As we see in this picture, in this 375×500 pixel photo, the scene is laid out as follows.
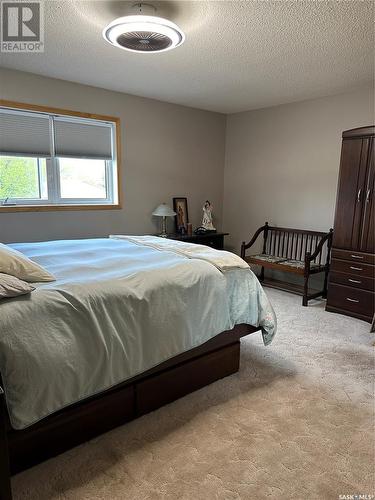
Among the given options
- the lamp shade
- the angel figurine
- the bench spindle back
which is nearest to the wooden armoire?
the bench spindle back

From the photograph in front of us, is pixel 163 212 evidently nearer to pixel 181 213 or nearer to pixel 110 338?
pixel 181 213

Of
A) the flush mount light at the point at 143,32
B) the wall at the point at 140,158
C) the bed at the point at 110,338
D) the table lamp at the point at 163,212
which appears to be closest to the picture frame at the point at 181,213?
the wall at the point at 140,158

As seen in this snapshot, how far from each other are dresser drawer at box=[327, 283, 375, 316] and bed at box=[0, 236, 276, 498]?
1.55 meters

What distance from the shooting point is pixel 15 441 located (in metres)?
1.46

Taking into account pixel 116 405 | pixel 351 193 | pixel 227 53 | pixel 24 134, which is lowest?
pixel 116 405

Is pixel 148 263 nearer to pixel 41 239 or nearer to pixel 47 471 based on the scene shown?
pixel 47 471

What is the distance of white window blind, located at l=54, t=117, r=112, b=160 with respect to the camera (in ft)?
12.3

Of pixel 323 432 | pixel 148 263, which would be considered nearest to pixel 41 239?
pixel 148 263

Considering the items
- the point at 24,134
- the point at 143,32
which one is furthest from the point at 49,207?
the point at 143,32

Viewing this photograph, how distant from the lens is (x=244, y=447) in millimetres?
1739

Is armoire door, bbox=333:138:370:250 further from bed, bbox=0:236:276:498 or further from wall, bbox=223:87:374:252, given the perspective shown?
bed, bbox=0:236:276:498

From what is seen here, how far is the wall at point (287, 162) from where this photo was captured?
4035 mm

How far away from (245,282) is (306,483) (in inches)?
46.9

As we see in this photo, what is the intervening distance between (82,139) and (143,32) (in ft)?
6.59
